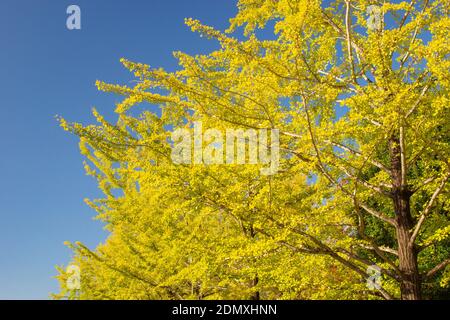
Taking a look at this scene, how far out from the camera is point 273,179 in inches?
224

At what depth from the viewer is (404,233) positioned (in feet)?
18.1

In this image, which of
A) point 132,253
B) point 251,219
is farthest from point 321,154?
point 132,253

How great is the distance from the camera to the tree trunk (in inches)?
206

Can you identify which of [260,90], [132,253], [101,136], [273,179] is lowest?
[132,253]

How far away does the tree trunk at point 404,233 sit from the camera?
17.1 feet

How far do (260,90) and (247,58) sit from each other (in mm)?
464

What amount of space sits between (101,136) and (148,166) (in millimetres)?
737

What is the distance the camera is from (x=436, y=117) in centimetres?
509

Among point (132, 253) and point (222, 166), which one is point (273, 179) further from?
point (132, 253)
